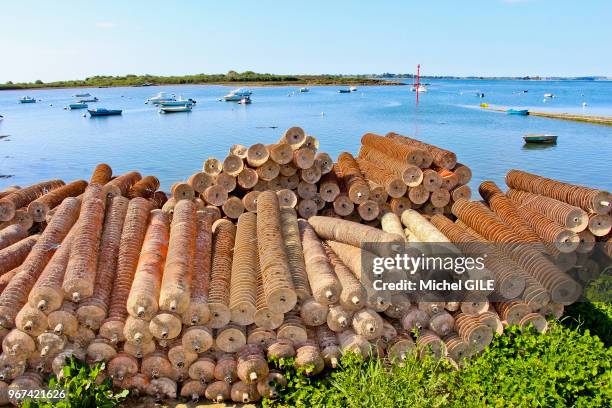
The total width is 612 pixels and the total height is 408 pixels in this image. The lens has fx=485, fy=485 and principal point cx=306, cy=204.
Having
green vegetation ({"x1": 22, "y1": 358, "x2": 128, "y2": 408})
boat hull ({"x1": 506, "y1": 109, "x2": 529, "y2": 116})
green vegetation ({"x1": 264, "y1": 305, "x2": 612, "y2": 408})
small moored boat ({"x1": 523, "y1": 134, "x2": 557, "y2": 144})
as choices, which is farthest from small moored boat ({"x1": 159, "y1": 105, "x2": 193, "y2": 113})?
green vegetation ({"x1": 264, "y1": 305, "x2": 612, "y2": 408})

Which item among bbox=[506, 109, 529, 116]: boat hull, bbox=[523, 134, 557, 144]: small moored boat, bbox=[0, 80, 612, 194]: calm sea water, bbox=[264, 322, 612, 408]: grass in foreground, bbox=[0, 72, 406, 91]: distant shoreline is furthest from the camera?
bbox=[0, 72, 406, 91]: distant shoreline

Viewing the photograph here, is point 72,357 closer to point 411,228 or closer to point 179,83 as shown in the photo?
point 411,228

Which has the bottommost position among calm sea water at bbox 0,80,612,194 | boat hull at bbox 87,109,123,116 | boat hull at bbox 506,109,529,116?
calm sea water at bbox 0,80,612,194

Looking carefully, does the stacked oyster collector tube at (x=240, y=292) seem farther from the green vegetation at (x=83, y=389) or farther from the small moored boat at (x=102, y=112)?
the small moored boat at (x=102, y=112)

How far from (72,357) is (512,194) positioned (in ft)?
38.1

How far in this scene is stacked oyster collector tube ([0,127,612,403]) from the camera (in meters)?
8.23

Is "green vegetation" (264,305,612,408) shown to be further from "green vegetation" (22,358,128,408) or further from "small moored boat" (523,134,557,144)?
"small moored boat" (523,134,557,144)

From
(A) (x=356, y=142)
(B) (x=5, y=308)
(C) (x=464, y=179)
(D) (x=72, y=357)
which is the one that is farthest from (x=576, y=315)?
(A) (x=356, y=142)

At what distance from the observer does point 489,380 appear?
7578 mm

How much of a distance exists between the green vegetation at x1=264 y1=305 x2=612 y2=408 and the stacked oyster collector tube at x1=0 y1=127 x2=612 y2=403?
384 mm

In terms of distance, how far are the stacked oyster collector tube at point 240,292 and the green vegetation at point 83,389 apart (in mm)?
286

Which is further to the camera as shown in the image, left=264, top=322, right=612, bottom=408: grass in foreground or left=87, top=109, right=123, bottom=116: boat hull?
left=87, top=109, right=123, bottom=116: boat hull

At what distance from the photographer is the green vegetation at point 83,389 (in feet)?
23.6

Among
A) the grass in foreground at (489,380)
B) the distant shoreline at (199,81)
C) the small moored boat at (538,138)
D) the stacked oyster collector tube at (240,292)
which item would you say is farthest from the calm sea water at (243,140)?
the distant shoreline at (199,81)
